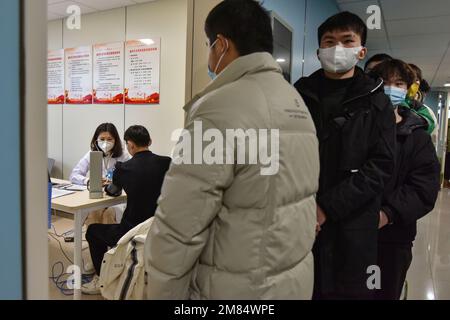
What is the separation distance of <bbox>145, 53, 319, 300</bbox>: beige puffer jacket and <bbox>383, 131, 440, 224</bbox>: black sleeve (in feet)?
2.50

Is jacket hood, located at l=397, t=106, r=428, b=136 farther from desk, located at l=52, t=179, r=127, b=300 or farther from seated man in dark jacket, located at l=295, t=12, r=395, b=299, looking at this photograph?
desk, located at l=52, t=179, r=127, b=300

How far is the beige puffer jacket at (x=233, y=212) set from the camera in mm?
782

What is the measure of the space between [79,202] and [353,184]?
1.93 metres

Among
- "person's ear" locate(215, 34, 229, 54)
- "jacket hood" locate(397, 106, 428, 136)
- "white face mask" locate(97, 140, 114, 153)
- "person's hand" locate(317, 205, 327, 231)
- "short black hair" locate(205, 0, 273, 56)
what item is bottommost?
"person's hand" locate(317, 205, 327, 231)

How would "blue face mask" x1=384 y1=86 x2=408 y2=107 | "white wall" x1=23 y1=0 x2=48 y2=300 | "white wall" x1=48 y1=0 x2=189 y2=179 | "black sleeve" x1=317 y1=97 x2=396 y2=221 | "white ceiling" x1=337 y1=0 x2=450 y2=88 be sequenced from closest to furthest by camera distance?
"white wall" x1=23 y1=0 x2=48 y2=300 < "black sleeve" x1=317 y1=97 x2=396 y2=221 < "blue face mask" x1=384 y1=86 x2=408 y2=107 < "white ceiling" x1=337 y1=0 x2=450 y2=88 < "white wall" x1=48 y1=0 x2=189 y2=179

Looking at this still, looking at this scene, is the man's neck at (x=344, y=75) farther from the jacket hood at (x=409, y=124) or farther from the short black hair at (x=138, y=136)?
the short black hair at (x=138, y=136)

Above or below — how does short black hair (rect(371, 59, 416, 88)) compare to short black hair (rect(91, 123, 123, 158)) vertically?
above

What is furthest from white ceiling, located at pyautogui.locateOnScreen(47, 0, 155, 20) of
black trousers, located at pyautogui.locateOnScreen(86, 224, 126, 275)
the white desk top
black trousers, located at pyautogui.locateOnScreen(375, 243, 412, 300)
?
black trousers, located at pyautogui.locateOnScreen(375, 243, 412, 300)

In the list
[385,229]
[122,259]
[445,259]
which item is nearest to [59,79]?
[122,259]

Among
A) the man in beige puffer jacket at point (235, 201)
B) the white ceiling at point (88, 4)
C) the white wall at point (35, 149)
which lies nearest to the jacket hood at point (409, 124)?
the man in beige puffer jacket at point (235, 201)

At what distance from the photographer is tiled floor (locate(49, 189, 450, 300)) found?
2.74 metres

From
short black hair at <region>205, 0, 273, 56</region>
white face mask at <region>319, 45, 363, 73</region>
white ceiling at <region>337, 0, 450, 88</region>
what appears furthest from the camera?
white ceiling at <region>337, 0, 450, 88</region>

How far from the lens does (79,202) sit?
7.89 feet

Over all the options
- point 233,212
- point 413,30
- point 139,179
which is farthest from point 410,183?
point 413,30
